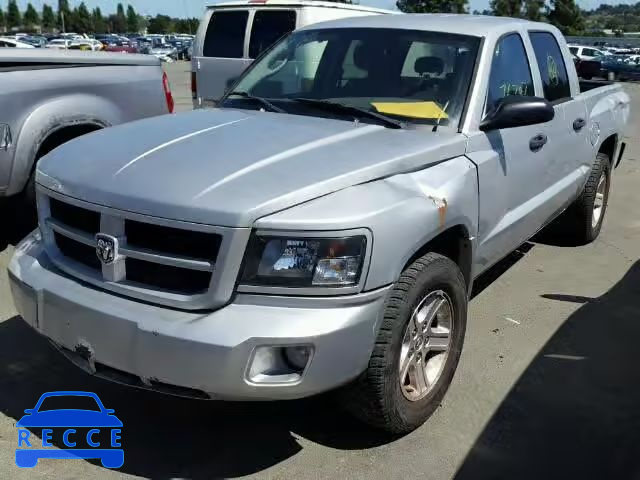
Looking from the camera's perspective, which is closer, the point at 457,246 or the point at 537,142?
the point at 457,246

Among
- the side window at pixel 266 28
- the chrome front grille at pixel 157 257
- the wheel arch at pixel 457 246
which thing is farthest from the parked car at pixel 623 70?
the chrome front grille at pixel 157 257

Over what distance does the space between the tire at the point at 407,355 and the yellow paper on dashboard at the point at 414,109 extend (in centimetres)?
83

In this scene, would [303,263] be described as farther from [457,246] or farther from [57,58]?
[57,58]

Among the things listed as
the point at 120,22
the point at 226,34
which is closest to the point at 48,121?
the point at 226,34

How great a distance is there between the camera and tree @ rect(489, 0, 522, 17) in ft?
179

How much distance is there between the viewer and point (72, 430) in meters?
3.09

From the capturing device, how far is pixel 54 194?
9.64 ft

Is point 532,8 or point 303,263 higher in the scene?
point 532,8

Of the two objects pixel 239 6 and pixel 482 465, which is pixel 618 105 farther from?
pixel 239 6

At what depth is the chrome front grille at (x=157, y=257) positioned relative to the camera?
97.6 inches

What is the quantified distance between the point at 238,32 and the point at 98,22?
368ft

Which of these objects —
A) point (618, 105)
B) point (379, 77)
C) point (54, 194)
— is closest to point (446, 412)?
point (379, 77)

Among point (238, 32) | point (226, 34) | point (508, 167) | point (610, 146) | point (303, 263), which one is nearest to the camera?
point (303, 263)

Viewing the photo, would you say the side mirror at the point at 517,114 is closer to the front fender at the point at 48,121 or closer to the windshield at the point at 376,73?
the windshield at the point at 376,73
